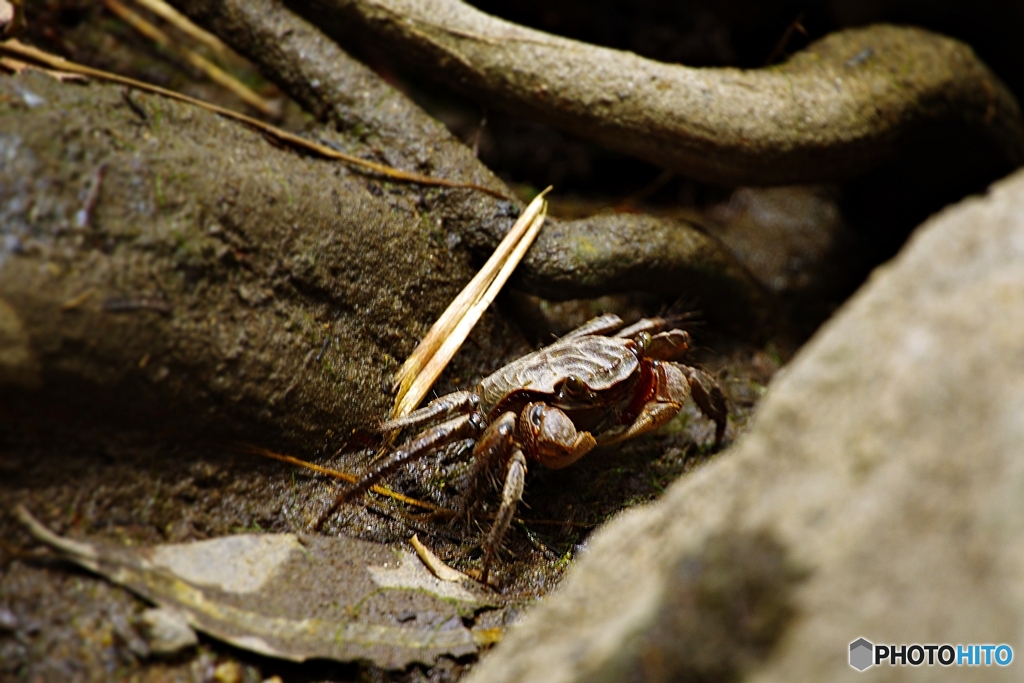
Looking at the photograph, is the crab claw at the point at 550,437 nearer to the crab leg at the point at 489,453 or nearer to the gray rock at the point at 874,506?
the crab leg at the point at 489,453

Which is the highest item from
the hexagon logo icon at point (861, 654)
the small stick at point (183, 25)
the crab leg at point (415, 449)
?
the hexagon logo icon at point (861, 654)

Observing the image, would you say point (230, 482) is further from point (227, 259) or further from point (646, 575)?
point (646, 575)

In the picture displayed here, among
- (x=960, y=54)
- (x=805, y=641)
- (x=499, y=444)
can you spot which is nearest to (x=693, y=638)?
(x=805, y=641)

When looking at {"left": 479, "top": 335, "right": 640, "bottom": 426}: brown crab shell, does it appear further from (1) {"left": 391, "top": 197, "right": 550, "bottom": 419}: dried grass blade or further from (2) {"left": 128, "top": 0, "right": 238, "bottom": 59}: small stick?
(2) {"left": 128, "top": 0, "right": 238, "bottom": 59}: small stick

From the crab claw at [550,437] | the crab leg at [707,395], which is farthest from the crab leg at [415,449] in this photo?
the crab leg at [707,395]

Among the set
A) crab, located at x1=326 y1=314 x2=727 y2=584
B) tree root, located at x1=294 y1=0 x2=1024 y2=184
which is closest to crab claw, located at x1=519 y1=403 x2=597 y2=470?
crab, located at x1=326 y1=314 x2=727 y2=584
